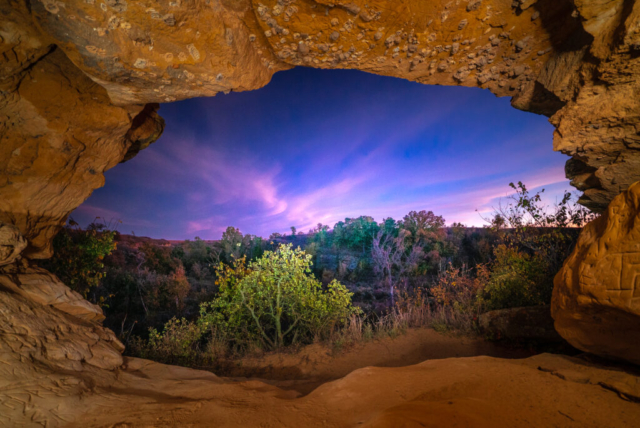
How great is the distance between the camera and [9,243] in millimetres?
2545

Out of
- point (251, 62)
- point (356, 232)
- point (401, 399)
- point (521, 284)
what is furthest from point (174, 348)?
point (356, 232)

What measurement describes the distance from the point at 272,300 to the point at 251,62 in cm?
548

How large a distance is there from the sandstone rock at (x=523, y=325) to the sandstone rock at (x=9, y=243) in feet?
27.4

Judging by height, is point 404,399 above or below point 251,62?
below

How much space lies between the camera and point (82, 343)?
2682 mm

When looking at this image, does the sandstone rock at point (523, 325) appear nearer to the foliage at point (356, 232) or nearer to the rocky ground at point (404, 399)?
the rocky ground at point (404, 399)

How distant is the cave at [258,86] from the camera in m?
1.98

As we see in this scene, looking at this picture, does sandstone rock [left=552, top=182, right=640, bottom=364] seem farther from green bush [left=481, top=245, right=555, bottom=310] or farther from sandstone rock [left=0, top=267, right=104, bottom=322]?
sandstone rock [left=0, top=267, right=104, bottom=322]

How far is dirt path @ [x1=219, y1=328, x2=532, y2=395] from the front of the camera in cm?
502

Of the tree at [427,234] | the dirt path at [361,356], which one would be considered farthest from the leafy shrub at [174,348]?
the tree at [427,234]

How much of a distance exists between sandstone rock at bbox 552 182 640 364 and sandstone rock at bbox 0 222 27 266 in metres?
6.02

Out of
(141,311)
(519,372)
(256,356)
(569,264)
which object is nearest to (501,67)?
(569,264)

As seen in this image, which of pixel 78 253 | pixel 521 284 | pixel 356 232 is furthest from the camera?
pixel 356 232

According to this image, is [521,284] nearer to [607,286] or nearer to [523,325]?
[523,325]
